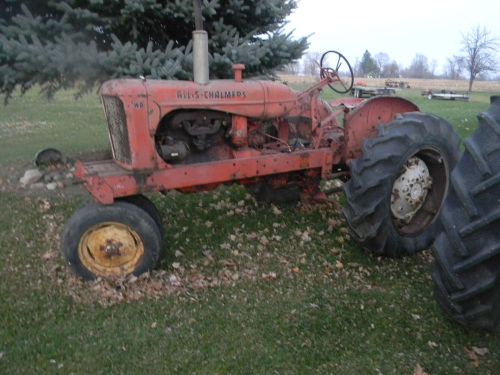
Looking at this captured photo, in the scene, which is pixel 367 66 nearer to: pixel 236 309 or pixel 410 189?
pixel 410 189

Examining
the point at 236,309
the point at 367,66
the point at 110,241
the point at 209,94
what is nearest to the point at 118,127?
the point at 209,94

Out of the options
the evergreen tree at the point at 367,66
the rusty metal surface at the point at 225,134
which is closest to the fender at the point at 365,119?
the rusty metal surface at the point at 225,134

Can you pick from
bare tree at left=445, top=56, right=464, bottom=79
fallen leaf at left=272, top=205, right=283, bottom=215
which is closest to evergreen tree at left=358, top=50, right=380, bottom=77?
bare tree at left=445, top=56, right=464, bottom=79

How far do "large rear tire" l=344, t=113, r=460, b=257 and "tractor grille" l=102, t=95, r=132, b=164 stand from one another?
75.4 inches

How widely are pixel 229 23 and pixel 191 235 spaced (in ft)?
11.4

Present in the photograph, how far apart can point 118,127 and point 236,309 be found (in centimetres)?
175

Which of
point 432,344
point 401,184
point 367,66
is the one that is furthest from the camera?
point 367,66

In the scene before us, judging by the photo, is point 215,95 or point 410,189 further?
point 410,189

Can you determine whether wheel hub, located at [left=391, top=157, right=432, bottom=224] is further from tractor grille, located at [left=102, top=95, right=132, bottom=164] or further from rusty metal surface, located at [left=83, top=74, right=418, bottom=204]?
tractor grille, located at [left=102, top=95, right=132, bottom=164]

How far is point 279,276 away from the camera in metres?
4.04

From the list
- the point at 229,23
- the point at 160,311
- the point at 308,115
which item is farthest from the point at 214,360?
the point at 229,23

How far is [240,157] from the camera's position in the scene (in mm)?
4395

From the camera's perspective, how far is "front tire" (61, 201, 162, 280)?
12.1ft

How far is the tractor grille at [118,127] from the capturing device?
388 cm
